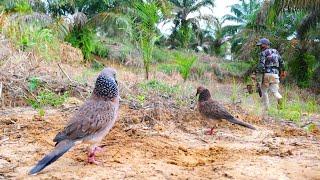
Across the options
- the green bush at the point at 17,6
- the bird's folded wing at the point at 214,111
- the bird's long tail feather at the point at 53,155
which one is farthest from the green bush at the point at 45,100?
the green bush at the point at 17,6

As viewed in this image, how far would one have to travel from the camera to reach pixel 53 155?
3.17 m

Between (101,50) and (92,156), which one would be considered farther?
(101,50)

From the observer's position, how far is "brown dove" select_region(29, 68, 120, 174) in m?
3.37

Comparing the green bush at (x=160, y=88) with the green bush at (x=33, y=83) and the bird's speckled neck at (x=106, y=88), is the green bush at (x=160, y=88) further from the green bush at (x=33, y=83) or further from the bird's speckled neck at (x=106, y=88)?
the bird's speckled neck at (x=106, y=88)

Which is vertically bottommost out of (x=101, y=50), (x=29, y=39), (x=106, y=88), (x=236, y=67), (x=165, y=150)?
(x=236, y=67)

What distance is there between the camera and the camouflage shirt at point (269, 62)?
8.43 metres

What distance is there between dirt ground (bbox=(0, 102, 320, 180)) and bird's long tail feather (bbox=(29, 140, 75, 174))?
23cm

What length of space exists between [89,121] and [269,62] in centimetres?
568

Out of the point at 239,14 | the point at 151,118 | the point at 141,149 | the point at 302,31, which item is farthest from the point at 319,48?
the point at 239,14

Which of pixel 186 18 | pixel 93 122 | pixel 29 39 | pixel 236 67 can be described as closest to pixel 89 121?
pixel 93 122

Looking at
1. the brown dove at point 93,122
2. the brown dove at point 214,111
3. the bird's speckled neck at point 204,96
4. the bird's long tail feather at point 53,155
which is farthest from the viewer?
the bird's speckled neck at point 204,96

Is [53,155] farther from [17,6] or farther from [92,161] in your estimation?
[17,6]

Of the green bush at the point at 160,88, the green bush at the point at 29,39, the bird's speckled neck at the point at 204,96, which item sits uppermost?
the green bush at the point at 29,39

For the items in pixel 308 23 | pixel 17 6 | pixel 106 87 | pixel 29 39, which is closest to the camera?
pixel 106 87
